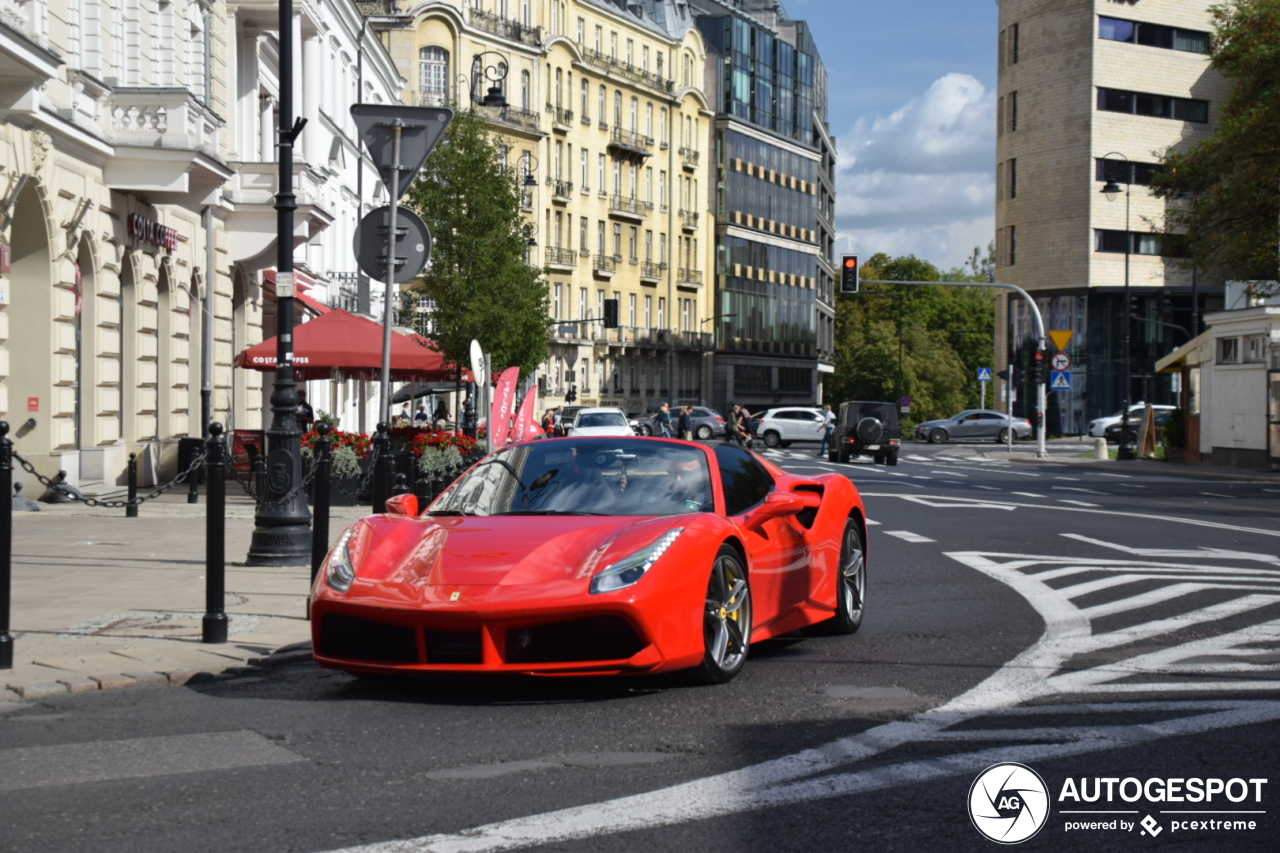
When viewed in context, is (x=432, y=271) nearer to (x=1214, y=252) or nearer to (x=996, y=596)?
(x=1214, y=252)

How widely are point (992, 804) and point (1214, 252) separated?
4092 cm

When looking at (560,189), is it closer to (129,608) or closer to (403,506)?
(129,608)

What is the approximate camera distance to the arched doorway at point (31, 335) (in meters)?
21.3

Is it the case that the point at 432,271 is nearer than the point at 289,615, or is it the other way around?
the point at 289,615

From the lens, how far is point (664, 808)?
5.08 metres

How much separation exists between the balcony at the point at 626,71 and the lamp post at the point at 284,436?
78838mm

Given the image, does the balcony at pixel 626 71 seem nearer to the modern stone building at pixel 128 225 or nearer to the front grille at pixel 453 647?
the modern stone building at pixel 128 225

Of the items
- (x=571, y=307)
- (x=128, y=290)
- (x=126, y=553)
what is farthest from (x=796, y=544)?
(x=571, y=307)

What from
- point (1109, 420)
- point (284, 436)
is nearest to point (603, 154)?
point (1109, 420)

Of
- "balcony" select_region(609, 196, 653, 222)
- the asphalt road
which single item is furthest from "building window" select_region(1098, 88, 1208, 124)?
the asphalt road

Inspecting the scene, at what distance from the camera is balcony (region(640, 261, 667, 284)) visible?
98.4m

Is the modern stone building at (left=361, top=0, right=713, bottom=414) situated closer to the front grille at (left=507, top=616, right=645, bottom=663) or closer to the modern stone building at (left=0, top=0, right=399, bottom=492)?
the modern stone building at (left=0, top=0, right=399, bottom=492)

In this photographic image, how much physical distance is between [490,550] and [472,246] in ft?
135

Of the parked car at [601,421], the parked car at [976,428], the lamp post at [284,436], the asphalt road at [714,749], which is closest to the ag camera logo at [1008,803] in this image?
the asphalt road at [714,749]
